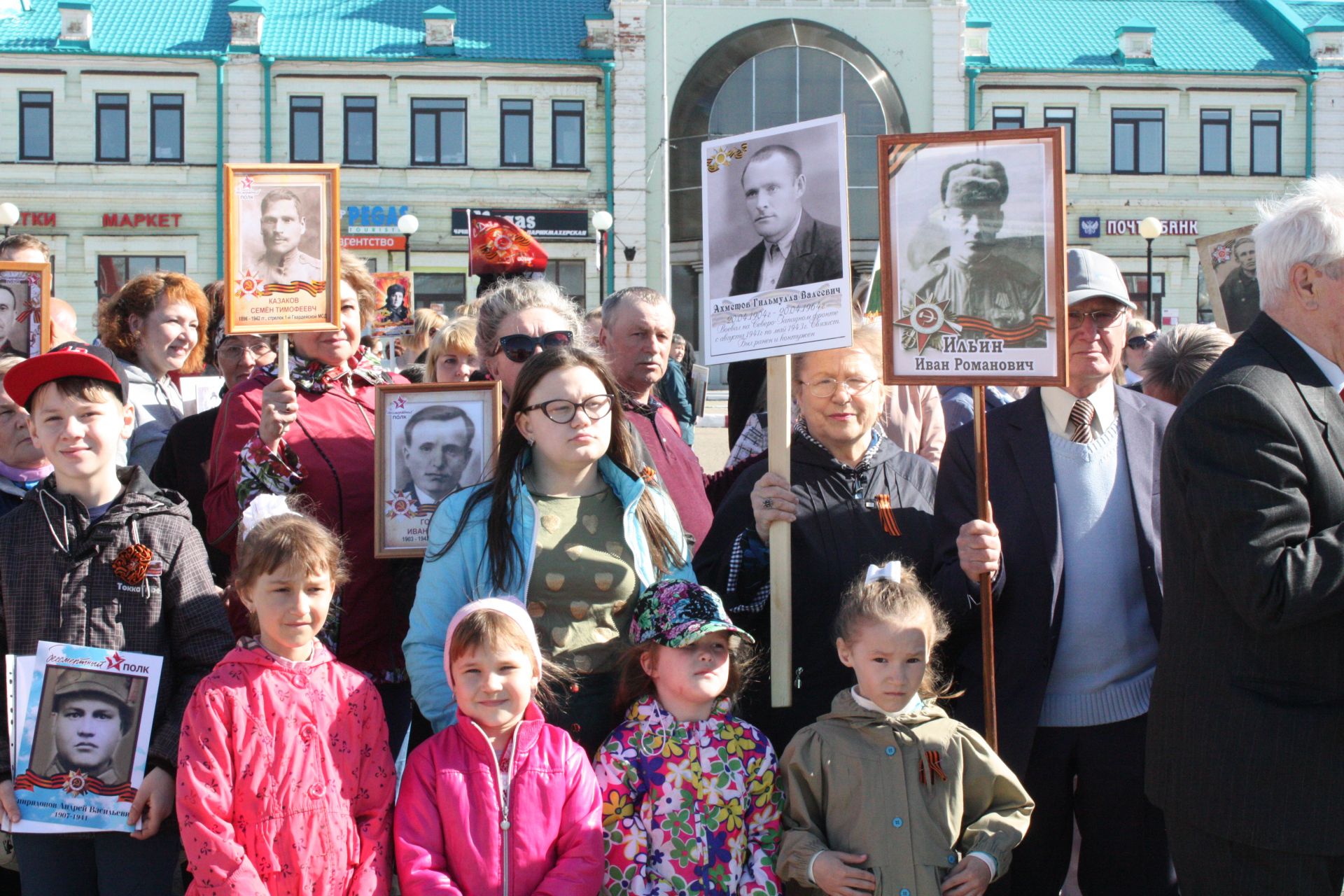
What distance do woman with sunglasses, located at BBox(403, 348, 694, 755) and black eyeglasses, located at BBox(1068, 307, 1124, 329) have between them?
135 cm

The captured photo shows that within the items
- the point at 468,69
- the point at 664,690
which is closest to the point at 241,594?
the point at 664,690

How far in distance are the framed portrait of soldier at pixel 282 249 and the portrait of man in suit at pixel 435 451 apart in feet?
1.36

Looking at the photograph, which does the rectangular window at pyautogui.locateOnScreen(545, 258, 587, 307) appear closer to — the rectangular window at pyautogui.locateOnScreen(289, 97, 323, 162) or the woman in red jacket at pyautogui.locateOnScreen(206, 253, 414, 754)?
the rectangular window at pyautogui.locateOnScreen(289, 97, 323, 162)

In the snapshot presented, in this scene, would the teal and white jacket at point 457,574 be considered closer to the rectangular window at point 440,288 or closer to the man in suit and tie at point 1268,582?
the man in suit and tie at point 1268,582

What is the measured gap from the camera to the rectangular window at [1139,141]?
31.3 m

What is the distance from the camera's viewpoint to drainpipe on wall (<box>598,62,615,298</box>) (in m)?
29.8

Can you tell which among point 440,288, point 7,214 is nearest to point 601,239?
point 440,288

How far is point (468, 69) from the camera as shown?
29578mm

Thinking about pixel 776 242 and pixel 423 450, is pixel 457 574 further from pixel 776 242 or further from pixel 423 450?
pixel 776 242

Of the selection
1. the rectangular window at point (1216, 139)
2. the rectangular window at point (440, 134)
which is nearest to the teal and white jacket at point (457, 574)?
the rectangular window at point (440, 134)

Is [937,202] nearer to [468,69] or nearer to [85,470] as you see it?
[85,470]

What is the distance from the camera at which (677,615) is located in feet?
10.4

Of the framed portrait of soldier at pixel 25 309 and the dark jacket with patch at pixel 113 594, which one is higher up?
the framed portrait of soldier at pixel 25 309

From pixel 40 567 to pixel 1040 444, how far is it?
2.74m
